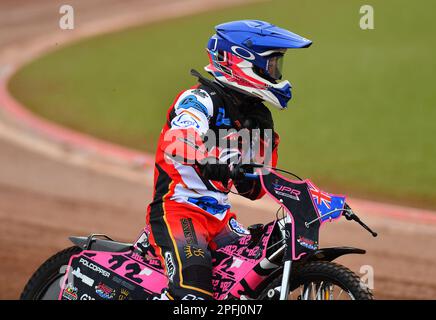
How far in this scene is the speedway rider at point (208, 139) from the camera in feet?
17.6

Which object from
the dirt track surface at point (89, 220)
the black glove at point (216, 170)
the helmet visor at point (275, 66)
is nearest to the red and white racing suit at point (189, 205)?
the black glove at point (216, 170)

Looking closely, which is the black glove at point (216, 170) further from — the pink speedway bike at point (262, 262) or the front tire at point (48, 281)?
the front tire at point (48, 281)

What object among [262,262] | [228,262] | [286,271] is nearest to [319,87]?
[228,262]

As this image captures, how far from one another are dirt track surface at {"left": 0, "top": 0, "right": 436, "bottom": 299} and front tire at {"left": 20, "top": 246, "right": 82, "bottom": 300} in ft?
5.74

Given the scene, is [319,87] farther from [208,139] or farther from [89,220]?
[208,139]

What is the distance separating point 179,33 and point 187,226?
56.8ft

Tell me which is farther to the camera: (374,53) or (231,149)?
(374,53)

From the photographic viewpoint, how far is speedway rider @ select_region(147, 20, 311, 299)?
5.37 m

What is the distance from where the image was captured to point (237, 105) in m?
5.71

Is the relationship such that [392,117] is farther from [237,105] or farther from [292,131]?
[237,105]

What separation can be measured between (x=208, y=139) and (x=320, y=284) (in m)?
1.20

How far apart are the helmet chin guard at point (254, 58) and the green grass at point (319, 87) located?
644cm

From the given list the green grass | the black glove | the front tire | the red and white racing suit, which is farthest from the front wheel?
the green grass
